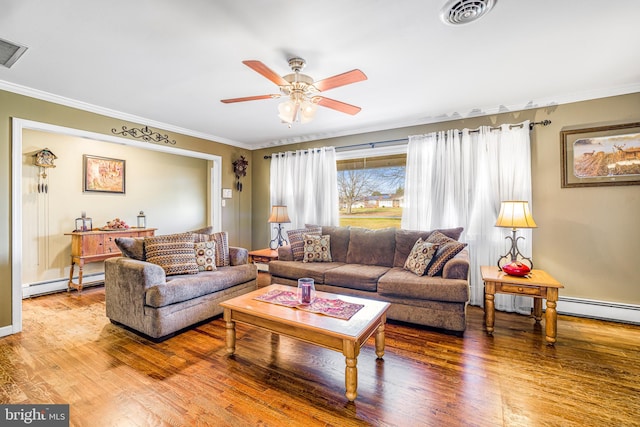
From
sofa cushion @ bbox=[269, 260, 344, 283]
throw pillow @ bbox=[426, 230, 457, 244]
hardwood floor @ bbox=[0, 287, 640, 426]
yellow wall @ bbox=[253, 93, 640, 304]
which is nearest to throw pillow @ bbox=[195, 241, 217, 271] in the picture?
hardwood floor @ bbox=[0, 287, 640, 426]

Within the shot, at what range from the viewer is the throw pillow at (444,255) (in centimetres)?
307

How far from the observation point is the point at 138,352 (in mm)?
2469

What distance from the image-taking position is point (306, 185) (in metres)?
4.99

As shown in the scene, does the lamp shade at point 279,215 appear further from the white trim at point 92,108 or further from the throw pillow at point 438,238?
the throw pillow at point 438,238

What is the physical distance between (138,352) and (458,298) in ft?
9.53

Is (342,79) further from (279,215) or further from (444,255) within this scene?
(279,215)

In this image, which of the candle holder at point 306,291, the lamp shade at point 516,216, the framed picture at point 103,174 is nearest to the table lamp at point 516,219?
the lamp shade at point 516,216

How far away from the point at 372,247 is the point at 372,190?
1.16m

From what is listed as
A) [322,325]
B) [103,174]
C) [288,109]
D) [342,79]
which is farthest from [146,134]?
[322,325]

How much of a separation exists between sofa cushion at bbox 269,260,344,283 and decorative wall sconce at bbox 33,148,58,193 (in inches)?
138

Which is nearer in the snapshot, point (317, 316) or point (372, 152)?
point (317, 316)

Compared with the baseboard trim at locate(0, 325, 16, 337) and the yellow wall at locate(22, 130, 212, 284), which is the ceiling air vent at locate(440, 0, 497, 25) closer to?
the baseboard trim at locate(0, 325, 16, 337)

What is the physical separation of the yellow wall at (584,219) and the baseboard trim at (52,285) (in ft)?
20.8

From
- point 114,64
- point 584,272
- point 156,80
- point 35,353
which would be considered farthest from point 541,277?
point 35,353
